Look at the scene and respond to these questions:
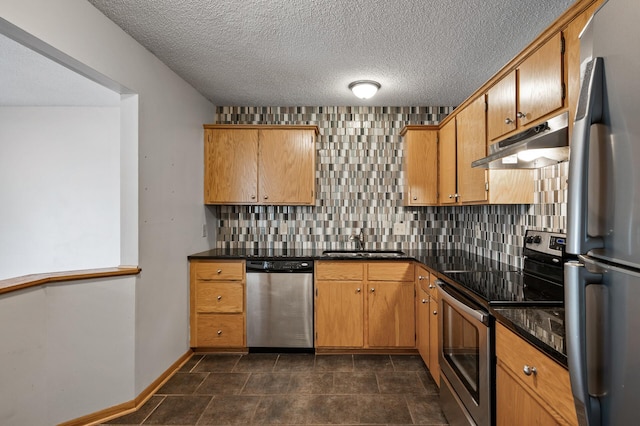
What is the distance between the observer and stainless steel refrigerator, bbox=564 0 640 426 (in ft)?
2.07

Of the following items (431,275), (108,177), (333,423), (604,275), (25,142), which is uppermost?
(25,142)

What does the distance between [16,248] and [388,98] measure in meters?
4.35

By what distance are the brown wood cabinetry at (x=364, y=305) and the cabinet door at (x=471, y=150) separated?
0.88m

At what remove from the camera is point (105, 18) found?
6.69 feet

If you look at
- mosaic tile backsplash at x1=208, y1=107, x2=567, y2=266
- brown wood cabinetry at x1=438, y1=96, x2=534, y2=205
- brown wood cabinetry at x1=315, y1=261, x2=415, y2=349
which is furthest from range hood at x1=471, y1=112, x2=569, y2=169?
mosaic tile backsplash at x1=208, y1=107, x2=567, y2=266

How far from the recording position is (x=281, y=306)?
10.2ft

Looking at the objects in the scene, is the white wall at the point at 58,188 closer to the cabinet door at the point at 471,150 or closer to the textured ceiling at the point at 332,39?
the textured ceiling at the point at 332,39

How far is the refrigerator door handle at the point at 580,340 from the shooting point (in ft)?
2.36

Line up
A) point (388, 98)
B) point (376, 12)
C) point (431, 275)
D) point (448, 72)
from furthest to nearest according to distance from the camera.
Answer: point (388, 98) < point (448, 72) < point (431, 275) < point (376, 12)

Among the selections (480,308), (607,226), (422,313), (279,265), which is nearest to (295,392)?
(279,265)

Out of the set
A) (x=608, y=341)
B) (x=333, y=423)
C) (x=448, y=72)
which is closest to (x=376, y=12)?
(x=448, y=72)

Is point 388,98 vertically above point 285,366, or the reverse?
point 388,98

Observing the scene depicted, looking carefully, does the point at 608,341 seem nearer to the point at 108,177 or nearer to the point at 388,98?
the point at 388,98

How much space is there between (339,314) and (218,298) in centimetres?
115
